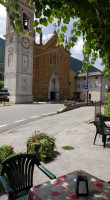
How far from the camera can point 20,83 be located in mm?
36250

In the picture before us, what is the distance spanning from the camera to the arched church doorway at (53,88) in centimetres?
4541

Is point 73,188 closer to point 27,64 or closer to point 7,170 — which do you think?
point 7,170

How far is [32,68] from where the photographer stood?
39.1m

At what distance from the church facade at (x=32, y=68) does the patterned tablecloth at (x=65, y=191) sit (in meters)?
29.1

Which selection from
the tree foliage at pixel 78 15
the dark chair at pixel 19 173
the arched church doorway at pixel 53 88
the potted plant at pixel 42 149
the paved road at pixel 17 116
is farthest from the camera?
the arched church doorway at pixel 53 88

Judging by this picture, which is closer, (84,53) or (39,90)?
(84,53)

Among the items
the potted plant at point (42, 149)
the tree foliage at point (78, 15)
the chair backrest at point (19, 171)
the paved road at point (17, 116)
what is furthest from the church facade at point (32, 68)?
the chair backrest at point (19, 171)

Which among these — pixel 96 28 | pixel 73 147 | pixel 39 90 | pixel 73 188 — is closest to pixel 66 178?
pixel 73 188

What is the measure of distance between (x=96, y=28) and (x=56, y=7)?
0.82m

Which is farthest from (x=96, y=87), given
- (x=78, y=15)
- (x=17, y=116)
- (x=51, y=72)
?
(x=78, y=15)

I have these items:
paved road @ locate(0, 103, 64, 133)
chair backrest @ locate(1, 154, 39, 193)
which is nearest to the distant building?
paved road @ locate(0, 103, 64, 133)

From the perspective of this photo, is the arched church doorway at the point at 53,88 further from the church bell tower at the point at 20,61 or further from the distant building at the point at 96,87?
the church bell tower at the point at 20,61

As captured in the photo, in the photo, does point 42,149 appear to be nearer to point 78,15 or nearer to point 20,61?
point 78,15

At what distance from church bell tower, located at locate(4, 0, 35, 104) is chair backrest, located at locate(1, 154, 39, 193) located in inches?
1296
